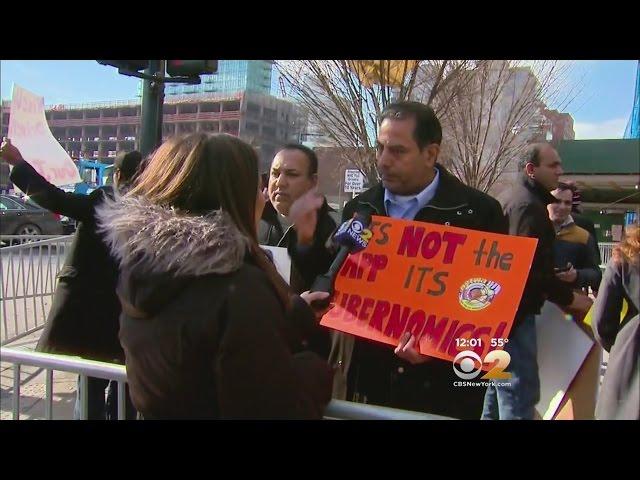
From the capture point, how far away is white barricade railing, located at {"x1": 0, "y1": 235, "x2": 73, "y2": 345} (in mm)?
4734

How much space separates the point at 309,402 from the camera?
1.74 metres

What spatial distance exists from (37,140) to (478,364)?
91.2 inches

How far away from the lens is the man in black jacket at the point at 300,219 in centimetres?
226

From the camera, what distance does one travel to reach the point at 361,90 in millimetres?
2307

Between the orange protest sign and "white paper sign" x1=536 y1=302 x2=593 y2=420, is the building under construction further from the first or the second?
"white paper sign" x1=536 y1=302 x2=593 y2=420

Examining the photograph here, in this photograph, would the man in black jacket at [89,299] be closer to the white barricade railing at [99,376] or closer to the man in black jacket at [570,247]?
the white barricade railing at [99,376]

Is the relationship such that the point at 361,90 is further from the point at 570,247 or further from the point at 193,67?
the point at 570,247

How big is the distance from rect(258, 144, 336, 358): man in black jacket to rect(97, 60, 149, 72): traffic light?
0.96m

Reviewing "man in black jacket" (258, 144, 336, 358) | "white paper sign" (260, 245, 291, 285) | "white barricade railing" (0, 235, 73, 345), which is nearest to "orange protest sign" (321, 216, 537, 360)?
"man in black jacket" (258, 144, 336, 358)

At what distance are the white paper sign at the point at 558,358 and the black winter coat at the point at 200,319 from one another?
4.32ft

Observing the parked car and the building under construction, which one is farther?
the parked car

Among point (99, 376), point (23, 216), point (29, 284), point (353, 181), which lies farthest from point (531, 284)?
point (29, 284)

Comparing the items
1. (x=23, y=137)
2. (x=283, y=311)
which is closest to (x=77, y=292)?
(x=23, y=137)

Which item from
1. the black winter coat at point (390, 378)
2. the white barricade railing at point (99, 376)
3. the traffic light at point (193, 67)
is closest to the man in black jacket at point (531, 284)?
the black winter coat at point (390, 378)
